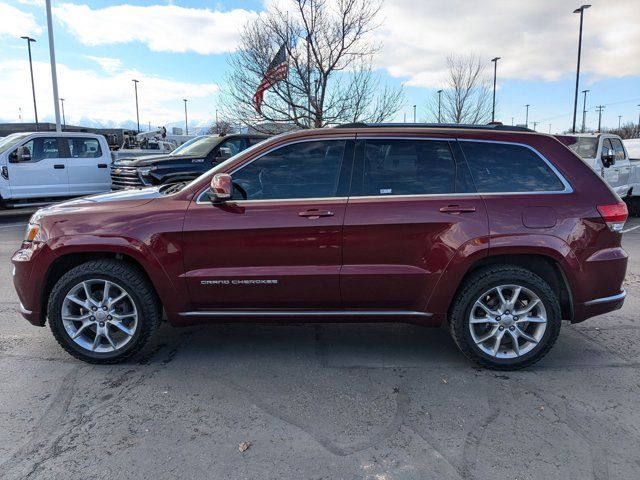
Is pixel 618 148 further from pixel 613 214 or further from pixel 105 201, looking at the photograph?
pixel 105 201

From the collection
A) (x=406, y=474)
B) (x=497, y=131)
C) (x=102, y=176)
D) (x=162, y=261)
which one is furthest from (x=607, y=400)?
(x=102, y=176)

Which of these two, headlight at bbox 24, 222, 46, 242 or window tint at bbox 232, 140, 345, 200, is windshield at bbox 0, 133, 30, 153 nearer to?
headlight at bbox 24, 222, 46, 242

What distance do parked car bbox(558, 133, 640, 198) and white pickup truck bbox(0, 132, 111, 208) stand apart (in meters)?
11.7

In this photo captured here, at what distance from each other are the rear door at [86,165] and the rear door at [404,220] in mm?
10906

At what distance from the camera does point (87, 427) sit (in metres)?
2.95

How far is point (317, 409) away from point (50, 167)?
1142 centimetres

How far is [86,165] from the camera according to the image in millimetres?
12531

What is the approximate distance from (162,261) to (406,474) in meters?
2.23

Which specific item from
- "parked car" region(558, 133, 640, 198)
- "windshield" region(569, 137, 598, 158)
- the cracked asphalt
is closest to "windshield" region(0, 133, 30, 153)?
the cracked asphalt

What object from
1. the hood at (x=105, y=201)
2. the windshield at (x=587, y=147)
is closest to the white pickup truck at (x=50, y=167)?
the hood at (x=105, y=201)

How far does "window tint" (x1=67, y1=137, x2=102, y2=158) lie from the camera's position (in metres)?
12.4

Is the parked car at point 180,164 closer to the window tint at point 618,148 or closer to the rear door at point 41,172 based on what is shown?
the rear door at point 41,172

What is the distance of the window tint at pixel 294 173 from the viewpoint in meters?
3.65

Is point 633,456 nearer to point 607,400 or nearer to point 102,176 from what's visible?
point 607,400
